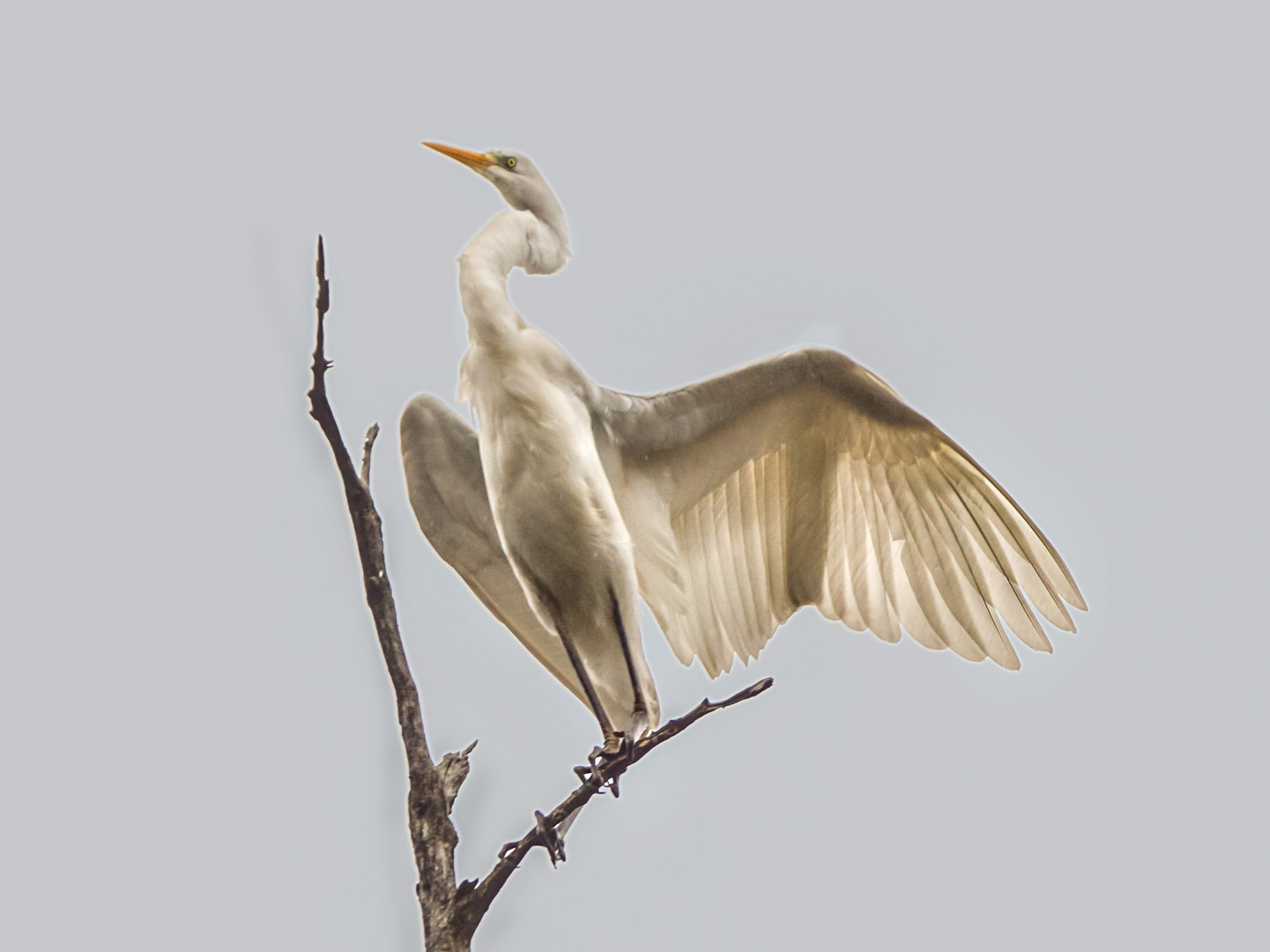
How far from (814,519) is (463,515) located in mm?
842

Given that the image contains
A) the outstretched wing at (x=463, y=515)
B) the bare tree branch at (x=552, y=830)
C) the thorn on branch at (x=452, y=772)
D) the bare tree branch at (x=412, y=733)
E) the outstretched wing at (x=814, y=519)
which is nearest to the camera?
the bare tree branch at (x=552, y=830)

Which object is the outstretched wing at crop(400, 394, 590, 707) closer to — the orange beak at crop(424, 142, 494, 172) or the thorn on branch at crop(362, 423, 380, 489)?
the thorn on branch at crop(362, 423, 380, 489)

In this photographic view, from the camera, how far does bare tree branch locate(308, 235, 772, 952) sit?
2.30 meters

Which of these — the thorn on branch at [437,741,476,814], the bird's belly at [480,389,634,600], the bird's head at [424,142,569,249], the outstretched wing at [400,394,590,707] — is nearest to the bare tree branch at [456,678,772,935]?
the thorn on branch at [437,741,476,814]

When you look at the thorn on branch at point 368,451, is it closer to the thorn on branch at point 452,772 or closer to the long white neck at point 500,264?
the long white neck at point 500,264

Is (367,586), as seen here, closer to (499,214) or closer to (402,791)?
(402,791)

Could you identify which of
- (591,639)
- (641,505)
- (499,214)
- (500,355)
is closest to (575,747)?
(591,639)

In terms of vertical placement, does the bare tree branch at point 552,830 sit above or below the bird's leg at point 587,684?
below

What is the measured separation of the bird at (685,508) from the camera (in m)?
2.50

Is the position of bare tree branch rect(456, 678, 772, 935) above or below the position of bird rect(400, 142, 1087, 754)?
below

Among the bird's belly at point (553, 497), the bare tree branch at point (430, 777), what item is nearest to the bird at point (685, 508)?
the bird's belly at point (553, 497)

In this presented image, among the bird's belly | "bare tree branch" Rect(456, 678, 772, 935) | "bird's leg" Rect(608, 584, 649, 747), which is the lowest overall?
"bare tree branch" Rect(456, 678, 772, 935)

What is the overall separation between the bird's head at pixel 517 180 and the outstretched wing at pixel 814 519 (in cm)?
46

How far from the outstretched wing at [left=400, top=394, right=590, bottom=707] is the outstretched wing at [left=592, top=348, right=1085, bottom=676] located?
0.30 meters
